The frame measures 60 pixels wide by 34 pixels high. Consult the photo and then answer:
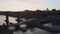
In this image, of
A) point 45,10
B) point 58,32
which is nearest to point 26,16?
point 45,10

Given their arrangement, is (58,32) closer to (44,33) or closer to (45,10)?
(44,33)

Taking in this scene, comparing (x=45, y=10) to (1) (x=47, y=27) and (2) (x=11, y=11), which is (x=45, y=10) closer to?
(1) (x=47, y=27)

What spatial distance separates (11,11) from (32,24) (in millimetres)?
254

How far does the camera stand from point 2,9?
1.38 m

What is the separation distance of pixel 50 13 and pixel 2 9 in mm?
487

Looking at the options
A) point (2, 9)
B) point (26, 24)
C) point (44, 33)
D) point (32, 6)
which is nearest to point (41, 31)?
point (44, 33)

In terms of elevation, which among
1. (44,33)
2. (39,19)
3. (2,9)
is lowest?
(44,33)

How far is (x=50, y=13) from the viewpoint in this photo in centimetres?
141

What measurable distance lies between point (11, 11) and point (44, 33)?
0.40 meters

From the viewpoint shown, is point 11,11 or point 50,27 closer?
point 11,11

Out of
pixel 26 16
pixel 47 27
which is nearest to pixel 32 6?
pixel 26 16

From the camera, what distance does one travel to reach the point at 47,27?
1435mm

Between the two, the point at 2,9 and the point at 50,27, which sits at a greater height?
the point at 2,9

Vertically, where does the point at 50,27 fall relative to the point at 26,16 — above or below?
A: below
